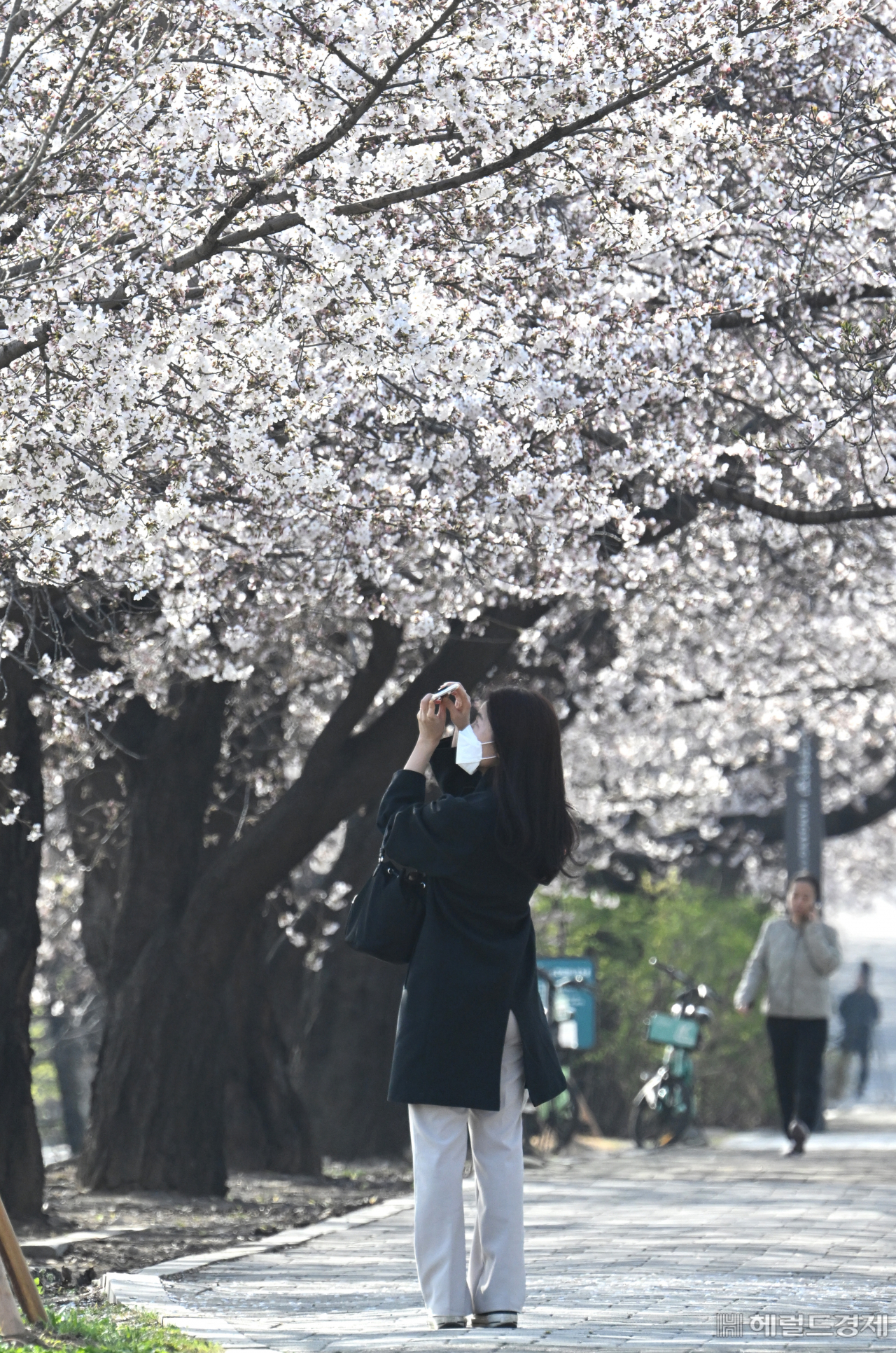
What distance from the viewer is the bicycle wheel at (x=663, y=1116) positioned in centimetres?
1458

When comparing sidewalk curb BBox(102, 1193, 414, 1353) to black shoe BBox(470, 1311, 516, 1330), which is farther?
sidewalk curb BBox(102, 1193, 414, 1353)

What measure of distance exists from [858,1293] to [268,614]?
4691 mm

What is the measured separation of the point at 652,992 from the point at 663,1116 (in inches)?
86.3

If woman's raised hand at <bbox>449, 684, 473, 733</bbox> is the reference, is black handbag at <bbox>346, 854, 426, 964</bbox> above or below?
below

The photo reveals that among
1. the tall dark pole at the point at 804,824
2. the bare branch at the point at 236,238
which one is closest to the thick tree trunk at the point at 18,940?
the bare branch at the point at 236,238

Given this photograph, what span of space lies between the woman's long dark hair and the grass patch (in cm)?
168

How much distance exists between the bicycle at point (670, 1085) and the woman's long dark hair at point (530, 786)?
30.3 ft

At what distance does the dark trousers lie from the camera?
42.0 feet

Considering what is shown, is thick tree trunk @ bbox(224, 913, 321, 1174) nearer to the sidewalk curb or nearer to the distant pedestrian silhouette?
Answer: the sidewalk curb

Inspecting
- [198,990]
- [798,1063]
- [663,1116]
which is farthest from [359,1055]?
[198,990]

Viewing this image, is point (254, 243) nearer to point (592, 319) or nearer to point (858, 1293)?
point (592, 319)

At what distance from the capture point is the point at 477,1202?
18.4 ft

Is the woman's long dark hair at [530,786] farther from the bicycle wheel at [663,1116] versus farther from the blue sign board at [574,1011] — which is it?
the bicycle wheel at [663,1116]

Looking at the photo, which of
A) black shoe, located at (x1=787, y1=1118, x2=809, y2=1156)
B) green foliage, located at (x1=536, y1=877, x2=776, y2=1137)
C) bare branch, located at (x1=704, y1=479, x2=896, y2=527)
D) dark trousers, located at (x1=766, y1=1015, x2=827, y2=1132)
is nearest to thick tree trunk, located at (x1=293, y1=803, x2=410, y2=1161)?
green foliage, located at (x1=536, y1=877, x2=776, y2=1137)
